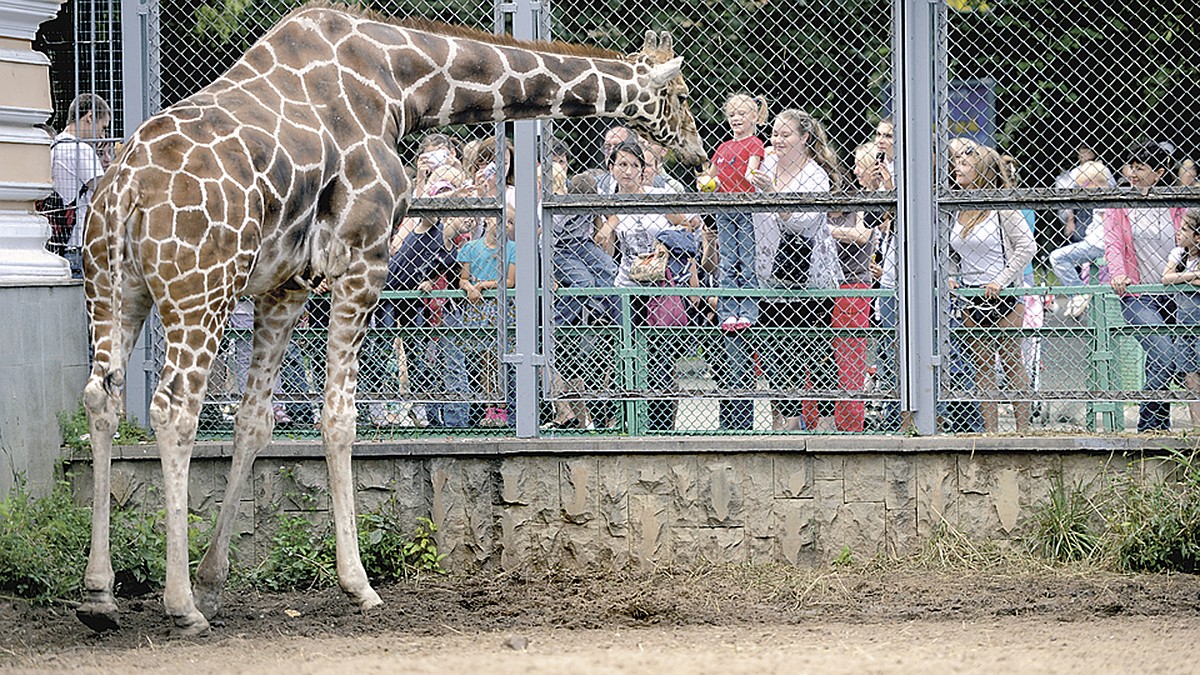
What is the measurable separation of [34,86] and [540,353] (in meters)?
2.81

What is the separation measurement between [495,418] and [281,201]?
2.21 metres

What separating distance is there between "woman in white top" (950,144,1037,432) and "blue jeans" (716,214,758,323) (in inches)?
41.3

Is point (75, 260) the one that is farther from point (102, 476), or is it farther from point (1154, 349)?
point (1154, 349)

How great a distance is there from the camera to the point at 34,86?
7.97 metres

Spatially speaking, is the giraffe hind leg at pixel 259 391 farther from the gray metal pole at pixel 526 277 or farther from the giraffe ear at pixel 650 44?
the giraffe ear at pixel 650 44

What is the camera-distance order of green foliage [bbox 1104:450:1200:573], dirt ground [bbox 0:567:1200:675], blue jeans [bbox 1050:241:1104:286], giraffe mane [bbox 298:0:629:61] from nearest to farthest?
dirt ground [bbox 0:567:1200:675] → giraffe mane [bbox 298:0:629:61] → green foliage [bbox 1104:450:1200:573] → blue jeans [bbox 1050:241:1104:286]

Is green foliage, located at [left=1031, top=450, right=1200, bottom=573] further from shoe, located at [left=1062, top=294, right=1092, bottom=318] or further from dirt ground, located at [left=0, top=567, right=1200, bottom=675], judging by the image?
shoe, located at [left=1062, top=294, right=1092, bottom=318]

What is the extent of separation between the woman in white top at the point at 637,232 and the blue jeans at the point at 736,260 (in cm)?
17

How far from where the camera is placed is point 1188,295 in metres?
8.28

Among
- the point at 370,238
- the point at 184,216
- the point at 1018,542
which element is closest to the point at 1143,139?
the point at 1018,542

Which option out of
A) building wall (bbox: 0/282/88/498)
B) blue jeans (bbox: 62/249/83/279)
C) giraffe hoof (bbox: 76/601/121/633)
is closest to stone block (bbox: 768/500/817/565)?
giraffe hoof (bbox: 76/601/121/633)

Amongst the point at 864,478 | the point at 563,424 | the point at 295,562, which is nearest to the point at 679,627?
the point at 864,478

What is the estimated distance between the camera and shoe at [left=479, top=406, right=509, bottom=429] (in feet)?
28.3

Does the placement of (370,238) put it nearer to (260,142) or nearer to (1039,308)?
(260,142)
